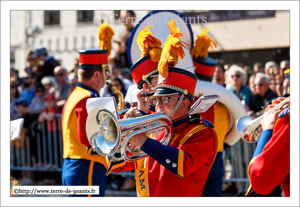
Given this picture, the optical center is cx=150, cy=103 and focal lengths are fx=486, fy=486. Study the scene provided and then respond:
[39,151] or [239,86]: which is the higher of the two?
[239,86]

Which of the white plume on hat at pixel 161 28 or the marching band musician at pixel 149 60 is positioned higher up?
the white plume on hat at pixel 161 28

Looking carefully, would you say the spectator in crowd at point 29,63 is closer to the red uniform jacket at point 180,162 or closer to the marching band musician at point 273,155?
the red uniform jacket at point 180,162

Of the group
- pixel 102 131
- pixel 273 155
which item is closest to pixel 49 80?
pixel 102 131

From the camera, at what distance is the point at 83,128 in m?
5.33

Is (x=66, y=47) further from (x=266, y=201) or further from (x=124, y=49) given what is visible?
(x=266, y=201)

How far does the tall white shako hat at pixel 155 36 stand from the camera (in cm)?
439

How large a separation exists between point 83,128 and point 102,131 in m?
1.81

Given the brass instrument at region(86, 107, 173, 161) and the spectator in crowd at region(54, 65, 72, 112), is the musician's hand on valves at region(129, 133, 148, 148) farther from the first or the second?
the spectator in crowd at region(54, 65, 72, 112)

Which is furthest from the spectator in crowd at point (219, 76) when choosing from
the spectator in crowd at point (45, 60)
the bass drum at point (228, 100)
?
the spectator in crowd at point (45, 60)

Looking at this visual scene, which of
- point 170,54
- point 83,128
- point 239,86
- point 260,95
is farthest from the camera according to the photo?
point 239,86

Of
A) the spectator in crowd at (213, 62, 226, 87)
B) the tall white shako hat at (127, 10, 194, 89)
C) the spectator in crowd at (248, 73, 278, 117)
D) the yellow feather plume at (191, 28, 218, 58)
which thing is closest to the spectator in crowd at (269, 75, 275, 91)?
the spectator in crowd at (248, 73, 278, 117)

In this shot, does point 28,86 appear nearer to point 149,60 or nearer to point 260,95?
point 260,95

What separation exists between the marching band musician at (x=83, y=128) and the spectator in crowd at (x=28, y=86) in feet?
14.0

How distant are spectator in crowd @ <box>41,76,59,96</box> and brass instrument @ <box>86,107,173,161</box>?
5841mm
